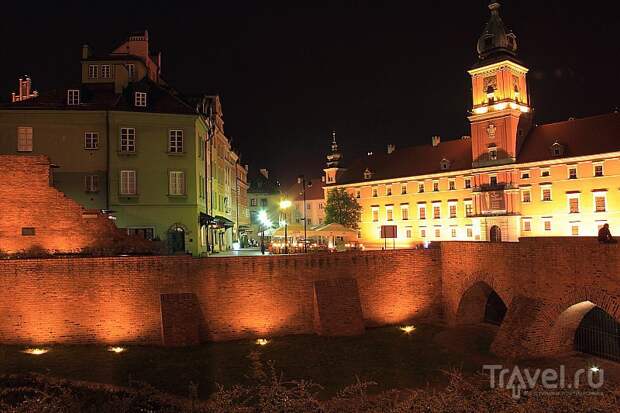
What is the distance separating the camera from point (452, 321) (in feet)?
94.7

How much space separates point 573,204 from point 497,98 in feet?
50.5

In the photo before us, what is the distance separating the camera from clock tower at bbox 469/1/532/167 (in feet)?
200

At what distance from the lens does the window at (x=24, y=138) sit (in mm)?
32969

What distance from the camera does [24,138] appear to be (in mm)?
33094

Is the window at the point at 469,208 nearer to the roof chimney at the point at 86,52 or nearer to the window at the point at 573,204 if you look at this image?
the window at the point at 573,204

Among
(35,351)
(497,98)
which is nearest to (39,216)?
(35,351)

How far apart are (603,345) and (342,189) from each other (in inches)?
2134

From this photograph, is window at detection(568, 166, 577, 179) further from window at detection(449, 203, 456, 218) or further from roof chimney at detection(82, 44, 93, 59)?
roof chimney at detection(82, 44, 93, 59)

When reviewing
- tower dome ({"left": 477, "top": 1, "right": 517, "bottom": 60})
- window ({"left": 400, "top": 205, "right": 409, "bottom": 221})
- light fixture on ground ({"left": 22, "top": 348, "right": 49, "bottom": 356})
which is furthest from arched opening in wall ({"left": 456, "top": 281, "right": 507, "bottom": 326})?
tower dome ({"left": 477, "top": 1, "right": 517, "bottom": 60})

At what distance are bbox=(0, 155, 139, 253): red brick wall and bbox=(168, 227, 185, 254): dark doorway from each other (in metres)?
6.48

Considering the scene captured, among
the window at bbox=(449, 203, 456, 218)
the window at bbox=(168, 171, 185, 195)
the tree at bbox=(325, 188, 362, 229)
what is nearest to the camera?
the window at bbox=(168, 171, 185, 195)

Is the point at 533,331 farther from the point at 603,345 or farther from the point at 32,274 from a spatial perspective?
the point at 32,274

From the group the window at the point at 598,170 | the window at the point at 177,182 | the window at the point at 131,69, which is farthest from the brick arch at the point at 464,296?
the window at the point at 598,170

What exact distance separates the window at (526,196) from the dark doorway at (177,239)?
131 ft
